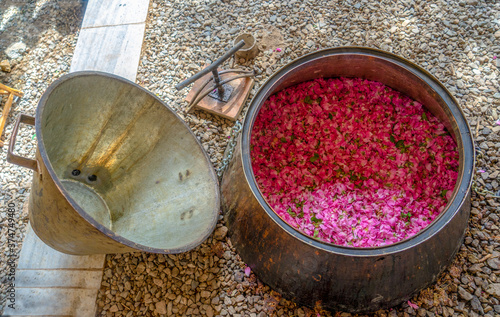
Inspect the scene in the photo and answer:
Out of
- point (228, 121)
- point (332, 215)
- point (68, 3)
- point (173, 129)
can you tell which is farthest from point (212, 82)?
point (68, 3)

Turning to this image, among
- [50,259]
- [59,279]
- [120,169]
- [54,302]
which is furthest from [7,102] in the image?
[54,302]

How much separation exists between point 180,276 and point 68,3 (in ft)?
10.3

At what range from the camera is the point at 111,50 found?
329 centimetres

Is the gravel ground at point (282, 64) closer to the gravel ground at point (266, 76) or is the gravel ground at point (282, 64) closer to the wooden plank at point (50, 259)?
the gravel ground at point (266, 76)

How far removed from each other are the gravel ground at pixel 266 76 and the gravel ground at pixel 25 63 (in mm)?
15

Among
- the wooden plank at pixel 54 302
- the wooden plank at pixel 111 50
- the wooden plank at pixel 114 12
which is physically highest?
the wooden plank at pixel 114 12

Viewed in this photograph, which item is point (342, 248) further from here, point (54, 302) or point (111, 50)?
point (111, 50)

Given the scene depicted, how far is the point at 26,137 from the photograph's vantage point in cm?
305

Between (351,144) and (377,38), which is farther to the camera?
(377,38)

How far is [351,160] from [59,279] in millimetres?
2230

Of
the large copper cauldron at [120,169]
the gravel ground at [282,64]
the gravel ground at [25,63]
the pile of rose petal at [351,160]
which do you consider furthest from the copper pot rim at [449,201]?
the gravel ground at [25,63]

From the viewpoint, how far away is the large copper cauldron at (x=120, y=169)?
184 cm

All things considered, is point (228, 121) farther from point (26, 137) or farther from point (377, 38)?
point (26, 137)

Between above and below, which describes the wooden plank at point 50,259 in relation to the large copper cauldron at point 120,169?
below
